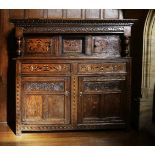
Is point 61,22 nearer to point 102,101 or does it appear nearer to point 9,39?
point 9,39

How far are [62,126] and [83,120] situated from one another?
1.06 ft

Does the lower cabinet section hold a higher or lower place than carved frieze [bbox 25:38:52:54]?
lower

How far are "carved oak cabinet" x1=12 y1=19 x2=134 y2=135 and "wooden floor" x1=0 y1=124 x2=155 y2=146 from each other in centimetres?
11

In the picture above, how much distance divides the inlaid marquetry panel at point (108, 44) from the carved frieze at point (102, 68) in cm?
24

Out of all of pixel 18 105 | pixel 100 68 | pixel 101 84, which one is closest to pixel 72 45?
pixel 100 68

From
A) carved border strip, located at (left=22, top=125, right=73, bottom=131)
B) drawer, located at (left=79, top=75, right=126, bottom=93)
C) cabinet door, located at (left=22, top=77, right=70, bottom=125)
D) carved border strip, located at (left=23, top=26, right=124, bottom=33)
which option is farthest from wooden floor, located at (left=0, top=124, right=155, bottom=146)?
carved border strip, located at (left=23, top=26, right=124, bottom=33)

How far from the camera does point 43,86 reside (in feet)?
14.4

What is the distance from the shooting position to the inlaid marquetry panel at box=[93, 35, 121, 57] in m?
4.62

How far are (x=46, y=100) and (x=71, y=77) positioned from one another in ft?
1.62

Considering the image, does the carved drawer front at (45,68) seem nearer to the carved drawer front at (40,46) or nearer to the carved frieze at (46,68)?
the carved frieze at (46,68)

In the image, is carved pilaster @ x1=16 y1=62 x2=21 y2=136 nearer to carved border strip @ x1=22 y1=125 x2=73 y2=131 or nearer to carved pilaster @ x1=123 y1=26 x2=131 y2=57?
carved border strip @ x1=22 y1=125 x2=73 y2=131

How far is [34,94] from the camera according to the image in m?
4.38
